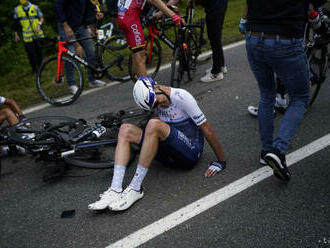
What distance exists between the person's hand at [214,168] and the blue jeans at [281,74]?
524 millimetres

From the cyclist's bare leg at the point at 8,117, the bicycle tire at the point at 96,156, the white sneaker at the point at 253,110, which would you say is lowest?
the white sneaker at the point at 253,110

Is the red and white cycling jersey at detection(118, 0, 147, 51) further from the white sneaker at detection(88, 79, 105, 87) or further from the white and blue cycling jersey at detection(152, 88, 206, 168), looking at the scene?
the white and blue cycling jersey at detection(152, 88, 206, 168)

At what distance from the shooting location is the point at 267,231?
2.64m

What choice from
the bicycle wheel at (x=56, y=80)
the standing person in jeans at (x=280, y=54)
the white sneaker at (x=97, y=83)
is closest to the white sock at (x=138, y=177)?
the standing person in jeans at (x=280, y=54)

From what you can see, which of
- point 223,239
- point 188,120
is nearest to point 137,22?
point 188,120

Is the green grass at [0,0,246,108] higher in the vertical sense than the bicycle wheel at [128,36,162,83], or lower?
lower

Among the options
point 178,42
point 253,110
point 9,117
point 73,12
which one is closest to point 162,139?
point 253,110

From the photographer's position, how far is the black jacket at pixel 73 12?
19.5 ft

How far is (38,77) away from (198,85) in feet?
8.97

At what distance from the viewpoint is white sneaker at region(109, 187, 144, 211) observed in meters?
3.07

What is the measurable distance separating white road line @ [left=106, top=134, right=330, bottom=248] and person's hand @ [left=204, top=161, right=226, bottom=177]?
223 millimetres

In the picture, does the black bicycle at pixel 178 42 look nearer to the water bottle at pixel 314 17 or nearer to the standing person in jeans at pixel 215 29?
the standing person in jeans at pixel 215 29

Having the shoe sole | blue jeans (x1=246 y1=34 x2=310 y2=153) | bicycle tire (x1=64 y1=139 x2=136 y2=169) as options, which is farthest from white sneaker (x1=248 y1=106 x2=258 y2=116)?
bicycle tire (x1=64 y1=139 x2=136 y2=169)

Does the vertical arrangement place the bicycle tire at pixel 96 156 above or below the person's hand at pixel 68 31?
below
